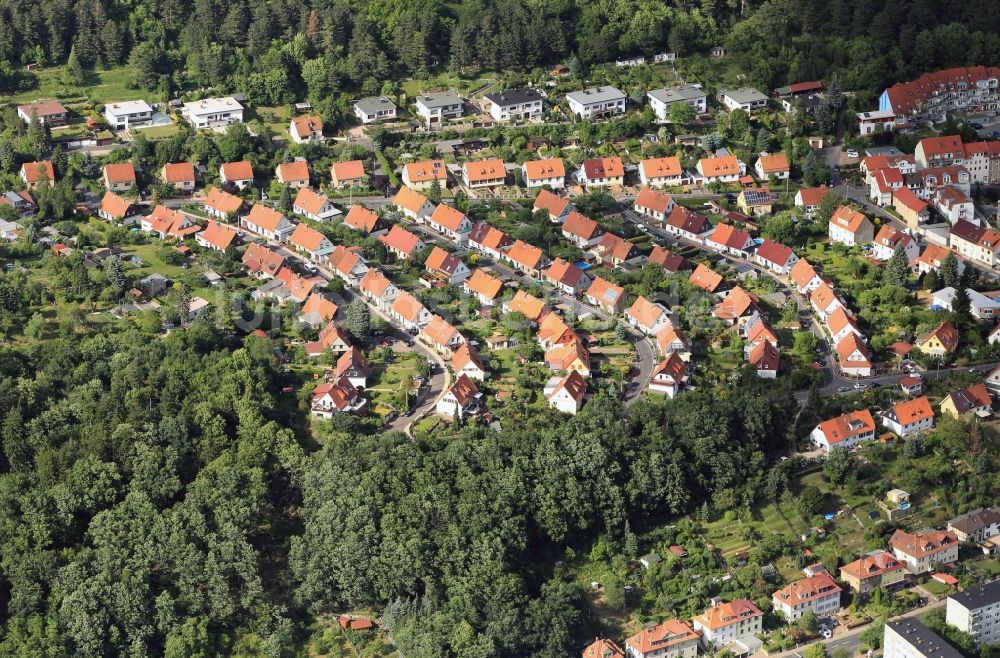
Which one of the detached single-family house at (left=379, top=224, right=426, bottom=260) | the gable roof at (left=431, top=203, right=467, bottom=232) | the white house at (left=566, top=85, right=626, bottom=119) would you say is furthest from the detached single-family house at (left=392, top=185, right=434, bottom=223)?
the white house at (left=566, top=85, right=626, bottom=119)

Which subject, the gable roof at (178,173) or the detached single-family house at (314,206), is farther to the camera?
the gable roof at (178,173)

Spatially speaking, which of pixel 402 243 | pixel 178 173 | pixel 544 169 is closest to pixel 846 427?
pixel 402 243

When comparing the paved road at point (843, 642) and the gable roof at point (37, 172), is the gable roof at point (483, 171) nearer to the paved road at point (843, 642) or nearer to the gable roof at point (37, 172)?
the gable roof at point (37, 172)

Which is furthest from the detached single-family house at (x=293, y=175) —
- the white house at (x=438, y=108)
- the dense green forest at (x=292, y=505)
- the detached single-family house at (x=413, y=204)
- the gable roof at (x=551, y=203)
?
the dense green forest at (x=292, y=505)

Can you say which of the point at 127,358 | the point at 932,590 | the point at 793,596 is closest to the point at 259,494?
the point at 127,358

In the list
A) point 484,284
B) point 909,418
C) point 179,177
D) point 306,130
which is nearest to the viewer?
point 909,418

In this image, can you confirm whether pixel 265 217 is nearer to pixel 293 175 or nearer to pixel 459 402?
pixel 293 175
